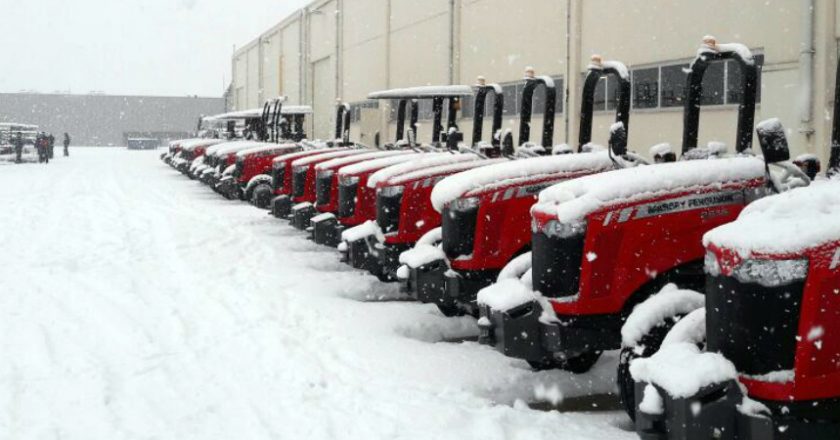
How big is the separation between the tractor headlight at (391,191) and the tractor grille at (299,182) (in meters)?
4.59

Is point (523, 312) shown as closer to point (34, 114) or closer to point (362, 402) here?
point (362, 402)

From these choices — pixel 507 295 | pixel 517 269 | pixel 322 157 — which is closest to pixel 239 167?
pixel 322 157

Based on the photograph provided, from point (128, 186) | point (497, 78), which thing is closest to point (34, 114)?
point (128, 186)

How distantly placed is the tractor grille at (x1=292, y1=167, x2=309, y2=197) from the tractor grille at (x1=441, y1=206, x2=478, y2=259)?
252 inches

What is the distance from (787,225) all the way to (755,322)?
0.42m

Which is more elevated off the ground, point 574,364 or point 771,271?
point 771,271

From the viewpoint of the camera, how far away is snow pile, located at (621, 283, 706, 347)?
5062 mm

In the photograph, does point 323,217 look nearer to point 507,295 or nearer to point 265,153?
point 507,295

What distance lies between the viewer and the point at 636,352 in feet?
16.5

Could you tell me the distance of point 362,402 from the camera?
5.71 meters

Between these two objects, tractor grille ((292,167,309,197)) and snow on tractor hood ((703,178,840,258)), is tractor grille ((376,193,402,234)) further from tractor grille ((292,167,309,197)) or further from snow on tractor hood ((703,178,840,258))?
snow on tractor hood ((703,178,840,258))

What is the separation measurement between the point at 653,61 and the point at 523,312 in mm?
9253

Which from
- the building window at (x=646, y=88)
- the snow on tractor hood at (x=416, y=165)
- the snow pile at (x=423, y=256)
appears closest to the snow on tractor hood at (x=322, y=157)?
the snow on tractor hood at (x=416, y=165)

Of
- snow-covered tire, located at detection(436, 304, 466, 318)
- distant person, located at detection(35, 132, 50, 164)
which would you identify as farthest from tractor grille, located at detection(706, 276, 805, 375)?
distant person, located at detection(35, 132, 50, 164)
